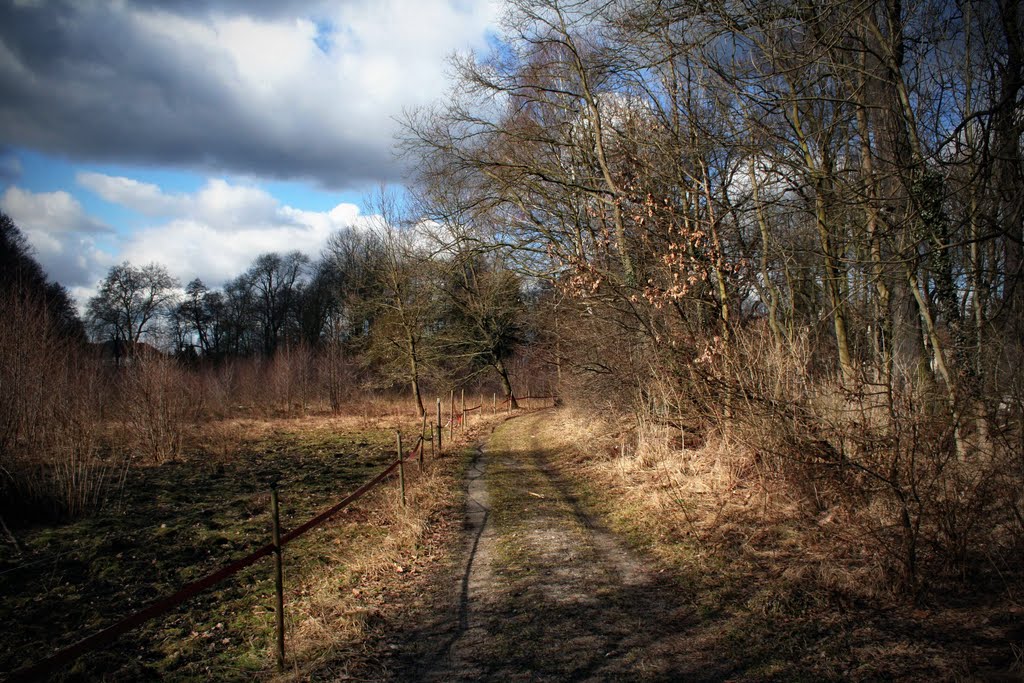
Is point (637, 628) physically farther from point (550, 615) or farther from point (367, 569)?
point (367, 569)

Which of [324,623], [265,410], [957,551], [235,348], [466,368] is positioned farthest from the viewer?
[235,348]

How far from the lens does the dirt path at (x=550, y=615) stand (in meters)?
4.43

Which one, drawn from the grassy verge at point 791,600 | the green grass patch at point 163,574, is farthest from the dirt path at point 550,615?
the green grass patch at point 163,574

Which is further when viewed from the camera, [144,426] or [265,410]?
[265,410]

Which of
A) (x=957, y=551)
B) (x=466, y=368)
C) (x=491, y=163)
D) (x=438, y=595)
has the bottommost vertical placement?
(x=438, y=595)

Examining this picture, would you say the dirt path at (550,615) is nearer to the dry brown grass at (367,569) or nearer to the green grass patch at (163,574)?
the dry brown grass at (367,569)

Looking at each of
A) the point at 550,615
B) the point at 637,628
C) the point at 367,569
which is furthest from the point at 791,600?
the point at 367,569

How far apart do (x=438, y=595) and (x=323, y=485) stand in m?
7.28

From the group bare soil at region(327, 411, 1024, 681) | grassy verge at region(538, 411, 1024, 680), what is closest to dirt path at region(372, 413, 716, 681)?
bare soil at region(327, 411, 1024, 681)

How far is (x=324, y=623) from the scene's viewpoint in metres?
5.39

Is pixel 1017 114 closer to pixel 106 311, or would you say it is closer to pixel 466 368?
pixel 466 368

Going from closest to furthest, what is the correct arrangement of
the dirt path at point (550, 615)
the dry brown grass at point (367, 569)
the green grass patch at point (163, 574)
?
the dirt path at point (550, 615), the dry brown grass at point (367, 569), the green grass patch at point (163, 574)

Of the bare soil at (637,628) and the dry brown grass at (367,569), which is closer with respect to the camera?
the bare soil at (637,628)

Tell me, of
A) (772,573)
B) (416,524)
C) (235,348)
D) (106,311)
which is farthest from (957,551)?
(235,348)
